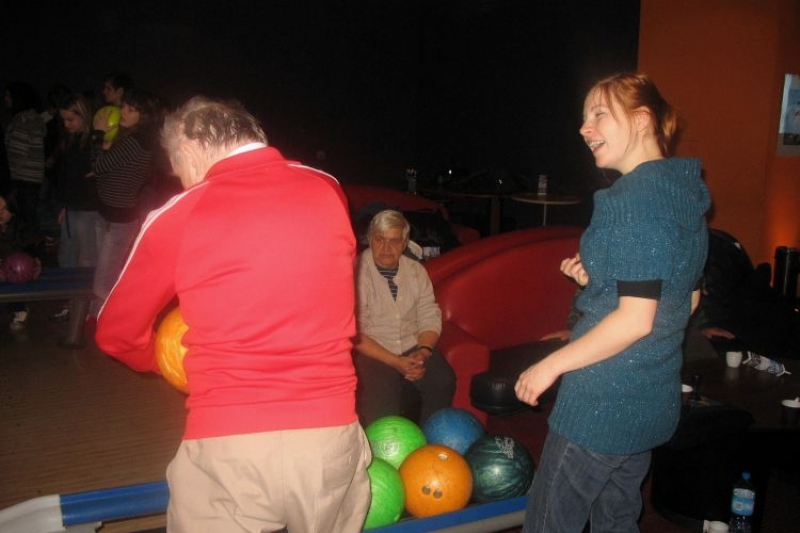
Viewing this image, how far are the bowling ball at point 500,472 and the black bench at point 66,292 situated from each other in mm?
2992

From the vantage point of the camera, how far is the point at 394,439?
267 cm

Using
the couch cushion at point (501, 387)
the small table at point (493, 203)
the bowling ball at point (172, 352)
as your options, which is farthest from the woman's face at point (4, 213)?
the small table at point (493, 203)

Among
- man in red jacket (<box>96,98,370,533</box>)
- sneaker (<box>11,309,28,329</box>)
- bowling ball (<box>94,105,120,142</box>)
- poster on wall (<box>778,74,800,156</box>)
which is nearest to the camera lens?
man in red jacket (<box>96,98,370,533</box>)

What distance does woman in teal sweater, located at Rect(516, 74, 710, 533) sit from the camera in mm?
1314

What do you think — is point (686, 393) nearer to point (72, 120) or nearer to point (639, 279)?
point (639, 279)

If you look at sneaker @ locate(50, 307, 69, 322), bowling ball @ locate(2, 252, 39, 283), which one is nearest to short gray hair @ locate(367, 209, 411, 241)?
bowling ball @ locate(2, 252, 39, 283)

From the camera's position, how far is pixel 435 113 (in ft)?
31.1

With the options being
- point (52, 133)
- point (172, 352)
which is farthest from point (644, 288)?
point (52, 133)

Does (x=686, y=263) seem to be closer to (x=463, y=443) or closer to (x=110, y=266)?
(x=463, y=443)

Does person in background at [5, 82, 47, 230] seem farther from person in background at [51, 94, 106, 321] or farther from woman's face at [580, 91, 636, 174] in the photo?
woman's face at [580, 91, 636, 174]

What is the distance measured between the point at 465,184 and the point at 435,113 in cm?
232

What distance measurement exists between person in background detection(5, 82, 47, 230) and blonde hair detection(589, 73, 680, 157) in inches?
200

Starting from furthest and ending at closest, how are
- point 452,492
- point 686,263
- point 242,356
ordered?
point 452,492, point 686,263, point 242,356

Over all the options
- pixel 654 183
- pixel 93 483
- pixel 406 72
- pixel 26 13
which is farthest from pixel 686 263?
pixel 406 72
